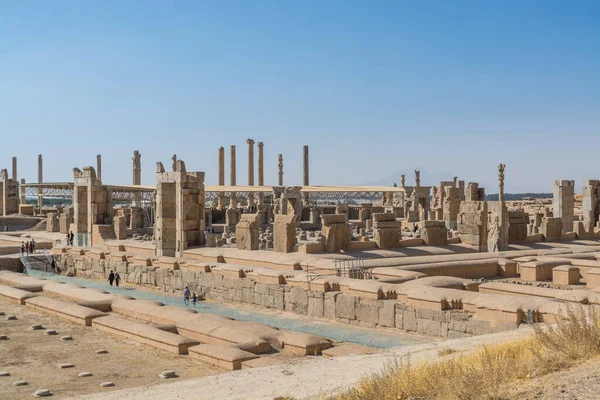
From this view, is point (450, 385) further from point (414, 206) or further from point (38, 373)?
A: point (414, 206)

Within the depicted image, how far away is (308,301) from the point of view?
14.2 m

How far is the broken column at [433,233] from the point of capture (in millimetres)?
20594

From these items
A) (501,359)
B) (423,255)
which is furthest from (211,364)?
(423,255)

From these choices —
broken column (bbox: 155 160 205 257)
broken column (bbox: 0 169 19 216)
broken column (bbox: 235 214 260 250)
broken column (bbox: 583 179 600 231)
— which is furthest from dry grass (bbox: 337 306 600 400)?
broken column (bbox: 0 169 19 216)

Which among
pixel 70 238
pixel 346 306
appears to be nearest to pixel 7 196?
pixel 70 238

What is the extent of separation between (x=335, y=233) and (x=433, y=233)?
3589mm

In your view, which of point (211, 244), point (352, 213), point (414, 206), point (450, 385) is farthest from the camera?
point (352, 213)

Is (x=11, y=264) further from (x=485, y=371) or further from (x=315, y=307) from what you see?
(x=485, y=371)

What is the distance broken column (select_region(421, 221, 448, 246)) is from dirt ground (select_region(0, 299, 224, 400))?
12.0 meters

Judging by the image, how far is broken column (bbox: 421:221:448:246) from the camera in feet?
67.6

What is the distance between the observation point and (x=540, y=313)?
10031 millimetres

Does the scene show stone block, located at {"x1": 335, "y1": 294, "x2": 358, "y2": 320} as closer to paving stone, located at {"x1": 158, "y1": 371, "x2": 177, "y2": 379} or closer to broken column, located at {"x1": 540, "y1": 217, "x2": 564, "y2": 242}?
paving stone, located at {"x1": 158, "y1": 371, "x2": 177, "y2": 379}

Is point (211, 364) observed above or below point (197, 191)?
below

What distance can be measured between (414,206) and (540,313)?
30843 mm
